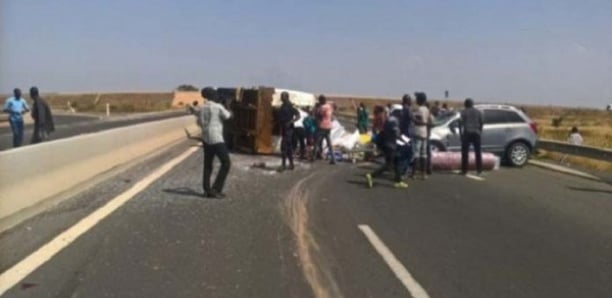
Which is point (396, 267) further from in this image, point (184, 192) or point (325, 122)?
point (325, 122)

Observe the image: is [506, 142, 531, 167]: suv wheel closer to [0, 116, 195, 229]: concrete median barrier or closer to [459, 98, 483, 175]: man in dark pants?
[459, 98, 483, 175]: man in dark pants

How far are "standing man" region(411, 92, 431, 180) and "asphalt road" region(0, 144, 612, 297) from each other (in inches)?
84.4

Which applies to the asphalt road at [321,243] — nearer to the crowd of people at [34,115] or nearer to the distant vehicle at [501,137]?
the distant vehicle at [501,137]

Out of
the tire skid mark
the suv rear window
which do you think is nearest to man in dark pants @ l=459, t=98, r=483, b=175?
the suv rear window

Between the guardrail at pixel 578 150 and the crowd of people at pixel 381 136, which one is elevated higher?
the crowd of people at pixel 381 136

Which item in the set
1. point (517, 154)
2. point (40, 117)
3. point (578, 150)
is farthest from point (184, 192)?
point (578, 150)

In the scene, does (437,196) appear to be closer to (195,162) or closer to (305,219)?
(305,219)

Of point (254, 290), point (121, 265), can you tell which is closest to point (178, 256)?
point (121, 265)

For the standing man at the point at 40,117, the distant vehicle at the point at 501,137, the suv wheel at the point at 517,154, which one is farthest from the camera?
the distant vehicle at the point at 501,137

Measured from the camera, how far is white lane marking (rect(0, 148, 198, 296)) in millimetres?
7230

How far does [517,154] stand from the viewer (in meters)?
21.8

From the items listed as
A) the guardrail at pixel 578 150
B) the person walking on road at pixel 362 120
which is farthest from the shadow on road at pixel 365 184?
the person walking on road at pixel 362 120

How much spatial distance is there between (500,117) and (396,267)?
50.0 feet

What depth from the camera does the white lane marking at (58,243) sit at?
23.7ft
